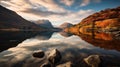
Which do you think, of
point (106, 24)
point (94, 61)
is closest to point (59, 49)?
point (94, 61)

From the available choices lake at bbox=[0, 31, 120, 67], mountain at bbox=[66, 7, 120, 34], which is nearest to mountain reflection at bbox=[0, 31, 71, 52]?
lake at bbox=[0, 31, 120, 67]

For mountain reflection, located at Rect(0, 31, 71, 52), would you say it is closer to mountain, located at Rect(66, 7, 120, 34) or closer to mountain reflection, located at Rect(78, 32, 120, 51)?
mountain reflection, located at Rect(78, 32, 120, 51)

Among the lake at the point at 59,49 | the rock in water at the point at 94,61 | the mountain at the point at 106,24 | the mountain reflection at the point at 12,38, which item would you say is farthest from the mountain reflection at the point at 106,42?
the mountain at the point at 106,24

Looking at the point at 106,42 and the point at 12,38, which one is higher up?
the point at 12,38

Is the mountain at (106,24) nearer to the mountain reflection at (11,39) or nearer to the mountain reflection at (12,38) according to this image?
the mountain reflection at (12,38)

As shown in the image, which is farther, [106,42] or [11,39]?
[11,39]

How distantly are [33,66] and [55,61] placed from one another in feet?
11.1

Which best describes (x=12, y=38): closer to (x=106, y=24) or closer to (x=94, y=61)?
(x=94, y=61)

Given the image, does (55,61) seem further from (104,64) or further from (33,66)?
(104,64)

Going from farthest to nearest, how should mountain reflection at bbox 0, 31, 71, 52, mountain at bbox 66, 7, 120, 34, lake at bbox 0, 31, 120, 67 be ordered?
mountain at bbox 66, 7, 120, 34
mountain reflection at bbox 0, 31, 71, 52
lake at bbox 0, 31, 120, 67

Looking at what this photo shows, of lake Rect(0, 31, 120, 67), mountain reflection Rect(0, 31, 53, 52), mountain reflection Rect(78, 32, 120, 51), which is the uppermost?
mountain reflection Rect(0, 31, 53, 52)

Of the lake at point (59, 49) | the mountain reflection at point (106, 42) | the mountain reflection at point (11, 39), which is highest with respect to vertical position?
the mountain reflection at point (11, 39)

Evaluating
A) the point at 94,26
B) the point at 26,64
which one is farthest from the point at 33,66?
the point at 94,26

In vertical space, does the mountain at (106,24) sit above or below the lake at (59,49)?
above
